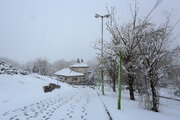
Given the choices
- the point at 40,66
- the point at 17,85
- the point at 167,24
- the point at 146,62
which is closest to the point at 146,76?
the point at 146,62

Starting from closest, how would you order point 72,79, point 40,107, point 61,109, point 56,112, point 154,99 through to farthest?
point 56,112 < point 61,109 < point 40,107 < point 154,99 < point 72,79

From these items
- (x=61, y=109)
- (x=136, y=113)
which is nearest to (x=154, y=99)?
(x=136, y=113)

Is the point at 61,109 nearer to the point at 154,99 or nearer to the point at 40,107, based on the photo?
the point at 40,107

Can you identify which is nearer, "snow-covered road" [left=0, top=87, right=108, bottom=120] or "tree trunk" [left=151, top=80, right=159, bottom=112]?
"snow-covered road" [left=0, top=87, right=108, bottom=120]

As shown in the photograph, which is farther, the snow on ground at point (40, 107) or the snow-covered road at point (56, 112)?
the snow on ground at point (40, 107)

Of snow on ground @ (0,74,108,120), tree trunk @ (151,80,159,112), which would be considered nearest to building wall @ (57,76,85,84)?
snow on ground @ (0,74,108,120)

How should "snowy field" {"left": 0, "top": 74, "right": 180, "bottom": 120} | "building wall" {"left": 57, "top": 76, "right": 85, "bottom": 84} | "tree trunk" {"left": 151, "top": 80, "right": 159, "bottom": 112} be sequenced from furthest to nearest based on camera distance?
1. "building wall" {"left": 57, "top": 76, "right": 85, "bottom": 84}
2. "tree trunk" {"left": 151, "top": 80, "right": 159, "bottom": 112}
3. "snowy field" {"left": 0, "top": 74, "right": 180, "bottom": 120}

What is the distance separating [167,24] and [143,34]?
1.81m

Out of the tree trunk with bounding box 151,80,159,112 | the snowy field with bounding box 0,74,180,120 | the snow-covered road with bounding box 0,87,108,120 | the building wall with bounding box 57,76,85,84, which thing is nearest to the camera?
the snow-covered road with bounding box 0,87,108,120

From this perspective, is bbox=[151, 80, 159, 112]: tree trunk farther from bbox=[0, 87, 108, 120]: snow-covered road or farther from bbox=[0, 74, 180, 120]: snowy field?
bbox=[0, 87, 108, 120]: snow-covered road

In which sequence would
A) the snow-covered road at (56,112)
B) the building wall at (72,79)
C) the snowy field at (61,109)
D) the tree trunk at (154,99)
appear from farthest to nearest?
the building wall at (72,79)
the tree trunk at (154,99)
the snowy field at (61,109)
the snow-covered road at (56,112)

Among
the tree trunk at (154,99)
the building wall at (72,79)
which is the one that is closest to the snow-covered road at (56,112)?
the tree trunk at (154,99)

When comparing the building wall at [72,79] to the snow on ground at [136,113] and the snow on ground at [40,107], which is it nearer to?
the snow on ground at [40,107]

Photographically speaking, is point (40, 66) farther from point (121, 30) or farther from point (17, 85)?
point (121, 30)
